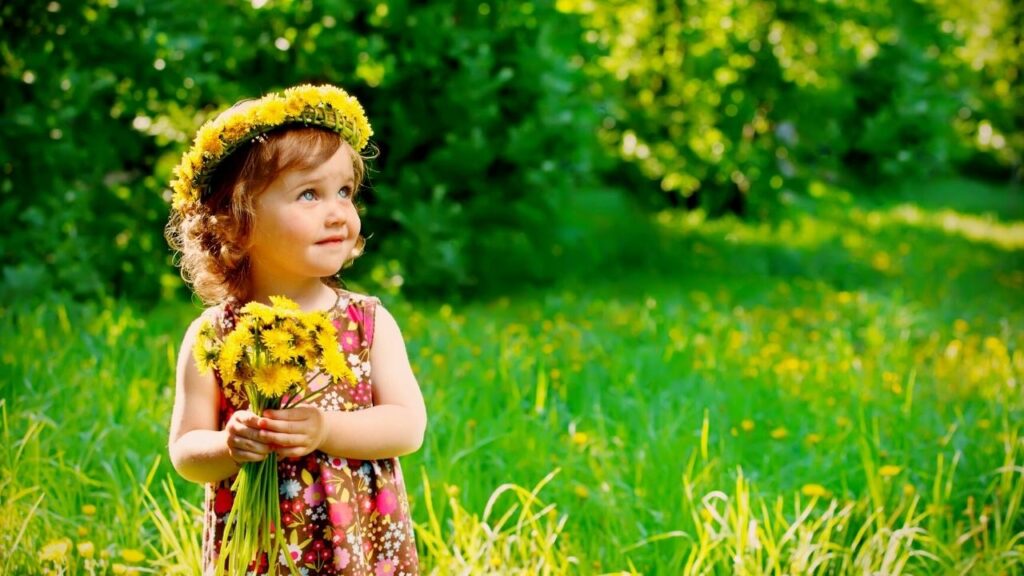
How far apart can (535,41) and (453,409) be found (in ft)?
8.52

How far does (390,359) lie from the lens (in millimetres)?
2215

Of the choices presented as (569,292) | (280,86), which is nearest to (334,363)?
(280,86)

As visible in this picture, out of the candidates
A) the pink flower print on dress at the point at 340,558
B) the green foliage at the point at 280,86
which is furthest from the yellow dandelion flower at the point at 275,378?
the green foliage at the point at 280,86

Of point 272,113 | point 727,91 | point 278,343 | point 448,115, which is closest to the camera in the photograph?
point 278,343

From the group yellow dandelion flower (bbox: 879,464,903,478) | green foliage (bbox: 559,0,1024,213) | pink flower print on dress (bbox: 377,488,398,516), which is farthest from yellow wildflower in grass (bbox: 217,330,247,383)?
green foliage (bbox: 559,0,1024,213)

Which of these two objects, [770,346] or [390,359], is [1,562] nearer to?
[390,359]

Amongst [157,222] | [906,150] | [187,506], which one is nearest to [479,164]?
[157,222]

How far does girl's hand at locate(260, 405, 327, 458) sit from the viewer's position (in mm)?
1901

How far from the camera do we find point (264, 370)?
188 centimetres

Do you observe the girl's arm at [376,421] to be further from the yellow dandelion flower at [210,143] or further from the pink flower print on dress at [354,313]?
the yellow dandelion flower at [210,143]

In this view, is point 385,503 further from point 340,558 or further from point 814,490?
point 814,490

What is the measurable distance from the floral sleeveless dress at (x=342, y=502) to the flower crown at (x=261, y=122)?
272 millimetres

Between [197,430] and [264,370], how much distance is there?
0.31 metres

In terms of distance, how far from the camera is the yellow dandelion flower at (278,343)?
1866 mm
